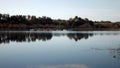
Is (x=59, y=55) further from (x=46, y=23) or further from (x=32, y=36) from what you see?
(x=46, y=23)

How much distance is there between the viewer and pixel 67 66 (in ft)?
37.3

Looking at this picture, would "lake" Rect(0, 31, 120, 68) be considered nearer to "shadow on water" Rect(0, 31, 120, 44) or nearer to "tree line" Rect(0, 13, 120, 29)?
"shadow on water" Rect(0, 31, 120, 44)

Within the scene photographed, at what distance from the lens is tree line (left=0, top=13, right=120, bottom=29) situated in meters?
99.4

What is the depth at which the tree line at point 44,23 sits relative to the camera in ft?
326

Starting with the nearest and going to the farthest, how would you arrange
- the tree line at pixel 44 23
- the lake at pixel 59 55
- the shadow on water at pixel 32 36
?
the lake at pixel 59 55, the shadow on water at pixel 32 36, the tree line at pixel 44 23

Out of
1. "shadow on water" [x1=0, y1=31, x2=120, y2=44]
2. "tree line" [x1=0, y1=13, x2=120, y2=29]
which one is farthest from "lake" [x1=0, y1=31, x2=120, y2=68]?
"tree line" [x1=0, y1=13, x2=120, y2=29]

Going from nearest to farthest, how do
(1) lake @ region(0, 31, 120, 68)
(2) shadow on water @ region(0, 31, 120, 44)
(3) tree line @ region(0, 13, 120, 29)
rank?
1. (1) lake @ region(0, 31, 120, 68)
2. (2) shadow on water @ region(0, 31, 120, 44)
3. (3) tree line @ region(0, 13, 120, 29)

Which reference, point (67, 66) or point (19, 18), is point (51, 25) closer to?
point (19, 18)

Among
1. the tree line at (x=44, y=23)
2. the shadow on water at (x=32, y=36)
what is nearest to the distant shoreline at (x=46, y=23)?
the tree line at (x=44, y=23)

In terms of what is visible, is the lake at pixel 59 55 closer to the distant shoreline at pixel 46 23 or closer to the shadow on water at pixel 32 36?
the shadow on water at pixel 32 36

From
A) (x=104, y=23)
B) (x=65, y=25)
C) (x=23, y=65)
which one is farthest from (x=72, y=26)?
(x=23, y=65)

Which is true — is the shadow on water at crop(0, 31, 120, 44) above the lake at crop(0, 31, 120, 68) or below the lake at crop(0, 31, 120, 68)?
below

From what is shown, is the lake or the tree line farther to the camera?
the tree line

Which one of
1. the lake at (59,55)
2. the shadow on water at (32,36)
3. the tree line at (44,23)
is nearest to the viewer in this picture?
the lake at (59,55)
